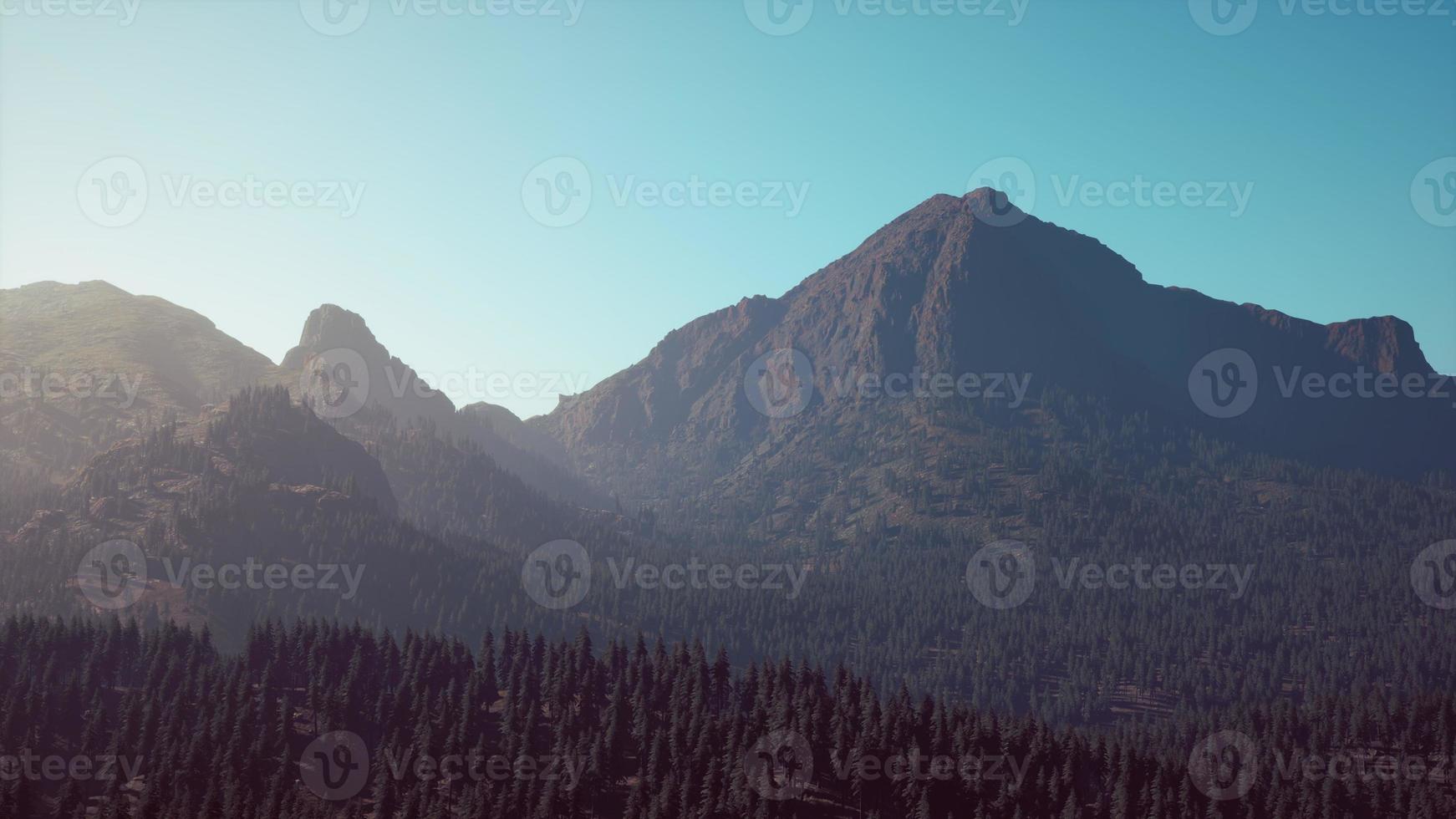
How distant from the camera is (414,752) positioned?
13100cm

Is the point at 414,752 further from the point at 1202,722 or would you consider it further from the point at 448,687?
the point at 1202,722

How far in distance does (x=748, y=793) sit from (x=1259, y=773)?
90.7m

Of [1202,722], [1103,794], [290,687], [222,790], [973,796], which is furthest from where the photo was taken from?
[1202,722]

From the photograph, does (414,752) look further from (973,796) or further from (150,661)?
(973,796)

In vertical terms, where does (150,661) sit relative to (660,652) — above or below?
below

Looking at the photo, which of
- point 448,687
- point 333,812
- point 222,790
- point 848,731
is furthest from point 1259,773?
point 222,790

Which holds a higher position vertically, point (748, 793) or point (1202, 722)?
point (1202, 722)

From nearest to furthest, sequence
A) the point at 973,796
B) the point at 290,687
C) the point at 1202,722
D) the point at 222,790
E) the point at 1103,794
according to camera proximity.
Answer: the point at 222,790 < the point at 973,796 < the point at 1103,794 < the point at 290,687 < the point at 1202,722

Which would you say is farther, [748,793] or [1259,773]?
[1259,773]

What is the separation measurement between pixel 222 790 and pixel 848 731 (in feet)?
248

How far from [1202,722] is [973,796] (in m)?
92.2

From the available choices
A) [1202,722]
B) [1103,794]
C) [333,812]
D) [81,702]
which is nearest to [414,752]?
[333,812]

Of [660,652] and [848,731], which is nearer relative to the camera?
[848,731]

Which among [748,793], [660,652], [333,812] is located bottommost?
[333,812]
